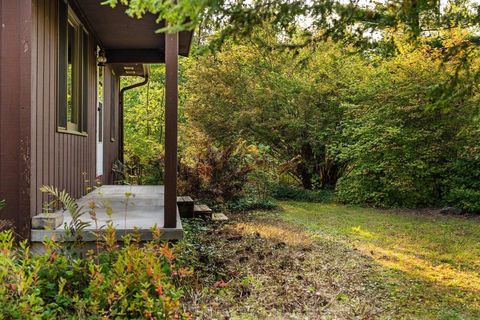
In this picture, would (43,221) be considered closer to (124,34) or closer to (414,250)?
(124,34)

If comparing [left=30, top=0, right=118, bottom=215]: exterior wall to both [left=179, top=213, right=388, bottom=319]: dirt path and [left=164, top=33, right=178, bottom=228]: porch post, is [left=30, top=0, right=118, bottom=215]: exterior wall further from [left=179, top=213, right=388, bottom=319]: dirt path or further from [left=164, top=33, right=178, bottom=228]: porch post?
[left=179, top=213, right=388, bottom=319]: dirt path

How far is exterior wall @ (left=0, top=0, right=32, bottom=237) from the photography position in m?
4.25

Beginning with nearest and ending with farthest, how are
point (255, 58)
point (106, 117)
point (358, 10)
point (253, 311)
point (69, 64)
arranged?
point (358, 10)
point (253, 311)
point (69, 64)
point (106, 117)
point (255, 58)

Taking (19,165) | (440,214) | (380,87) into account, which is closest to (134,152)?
(380,87)

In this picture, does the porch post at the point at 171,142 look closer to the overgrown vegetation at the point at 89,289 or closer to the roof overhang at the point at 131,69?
the overgrown vegetation at the point at 89,289

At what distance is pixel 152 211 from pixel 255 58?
33.1ft

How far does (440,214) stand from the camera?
1102cm

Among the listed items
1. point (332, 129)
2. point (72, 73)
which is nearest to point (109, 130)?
point (72, 73)

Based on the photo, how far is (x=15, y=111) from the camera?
4.30 meters

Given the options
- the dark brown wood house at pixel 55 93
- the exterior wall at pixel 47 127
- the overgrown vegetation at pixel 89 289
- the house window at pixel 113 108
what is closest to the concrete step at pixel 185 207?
the dark brown wood house at pixel 55 93

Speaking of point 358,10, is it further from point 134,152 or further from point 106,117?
point 134,152

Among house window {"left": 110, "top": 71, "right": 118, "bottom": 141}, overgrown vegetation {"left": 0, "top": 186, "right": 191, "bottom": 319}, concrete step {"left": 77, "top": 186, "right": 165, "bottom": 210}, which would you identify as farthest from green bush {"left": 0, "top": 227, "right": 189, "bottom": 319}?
house window {"left": 110, "top": 71, "right": 118, "bottom": 141}

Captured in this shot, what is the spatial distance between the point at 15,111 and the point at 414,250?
5228mm

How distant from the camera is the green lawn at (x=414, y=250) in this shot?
4.56 m
